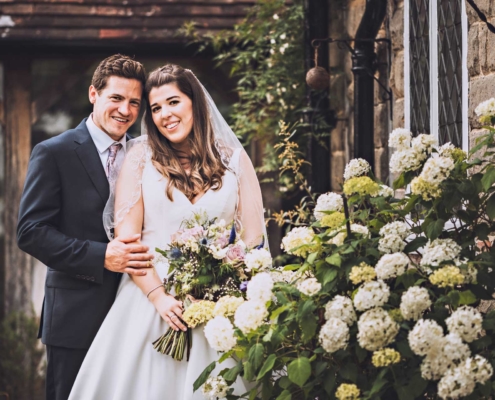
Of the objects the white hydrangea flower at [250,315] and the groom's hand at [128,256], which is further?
the groom's hand at [128,256]

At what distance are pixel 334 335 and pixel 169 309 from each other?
44.0 inches

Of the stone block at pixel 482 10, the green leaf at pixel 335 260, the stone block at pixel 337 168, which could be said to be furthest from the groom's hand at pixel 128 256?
the stone block at pixel 337 168

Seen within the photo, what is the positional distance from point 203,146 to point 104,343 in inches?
39.9

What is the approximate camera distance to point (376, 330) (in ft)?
9.39

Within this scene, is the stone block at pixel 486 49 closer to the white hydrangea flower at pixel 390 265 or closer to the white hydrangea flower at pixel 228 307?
the white hydrangea flower at pixel 390 265

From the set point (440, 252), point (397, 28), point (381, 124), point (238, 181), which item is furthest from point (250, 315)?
point (381, 124)

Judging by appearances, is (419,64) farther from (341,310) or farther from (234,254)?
(341,310)

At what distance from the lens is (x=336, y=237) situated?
3.23 m

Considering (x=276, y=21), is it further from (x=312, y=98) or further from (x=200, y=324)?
(x=200, y=324)

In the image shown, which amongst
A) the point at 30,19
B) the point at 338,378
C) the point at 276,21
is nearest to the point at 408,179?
the point at 338,378

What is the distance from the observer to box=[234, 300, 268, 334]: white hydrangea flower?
122 inches

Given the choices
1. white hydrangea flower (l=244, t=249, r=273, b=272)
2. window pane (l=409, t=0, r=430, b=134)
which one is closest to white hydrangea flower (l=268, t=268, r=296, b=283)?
white hydrangea flower (l=244, t=249, r=273, b=272)

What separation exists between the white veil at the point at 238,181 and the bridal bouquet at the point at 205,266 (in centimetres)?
20

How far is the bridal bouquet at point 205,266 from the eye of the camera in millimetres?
3666
